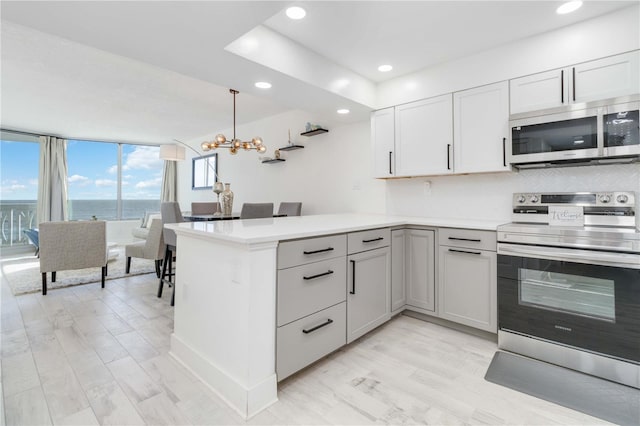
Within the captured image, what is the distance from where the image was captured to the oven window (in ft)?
5.89

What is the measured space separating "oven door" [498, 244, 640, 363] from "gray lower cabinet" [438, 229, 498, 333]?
0.10 m

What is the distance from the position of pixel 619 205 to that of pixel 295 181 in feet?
12.2

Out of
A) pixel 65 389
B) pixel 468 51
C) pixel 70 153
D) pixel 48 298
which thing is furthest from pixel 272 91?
pixel 70 153

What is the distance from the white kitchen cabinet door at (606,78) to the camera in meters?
1.99

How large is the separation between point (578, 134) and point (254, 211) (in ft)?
10.0

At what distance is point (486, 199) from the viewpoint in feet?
9.27

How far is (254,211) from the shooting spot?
3.54m

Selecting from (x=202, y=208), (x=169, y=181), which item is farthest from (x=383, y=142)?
(x=169, y=181)

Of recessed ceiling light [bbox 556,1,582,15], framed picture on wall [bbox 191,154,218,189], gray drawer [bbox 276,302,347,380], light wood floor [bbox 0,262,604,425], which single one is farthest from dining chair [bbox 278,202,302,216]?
recessed ceiling light [bbox 556,1,582,15]

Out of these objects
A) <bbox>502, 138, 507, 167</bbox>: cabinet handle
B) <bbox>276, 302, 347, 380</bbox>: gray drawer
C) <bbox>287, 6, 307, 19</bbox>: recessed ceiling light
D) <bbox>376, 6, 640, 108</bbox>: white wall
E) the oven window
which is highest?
<bbox>287, 6, 307, 19</bbox>: recessed ceiling light

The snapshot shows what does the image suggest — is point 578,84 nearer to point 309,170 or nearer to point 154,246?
point 309,170

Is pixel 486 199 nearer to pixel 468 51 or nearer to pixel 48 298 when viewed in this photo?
pixel 468 51

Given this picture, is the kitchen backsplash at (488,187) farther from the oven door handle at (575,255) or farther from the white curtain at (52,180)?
the white curtain at (52,180)

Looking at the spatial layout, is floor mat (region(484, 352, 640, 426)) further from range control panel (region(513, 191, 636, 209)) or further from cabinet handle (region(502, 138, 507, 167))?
cabinet handle (region(502, 138, 507, 167))
